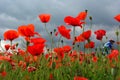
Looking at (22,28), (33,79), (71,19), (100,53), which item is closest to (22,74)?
(33,79)

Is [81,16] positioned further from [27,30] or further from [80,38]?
[27,30]

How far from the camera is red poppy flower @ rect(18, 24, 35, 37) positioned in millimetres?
3761

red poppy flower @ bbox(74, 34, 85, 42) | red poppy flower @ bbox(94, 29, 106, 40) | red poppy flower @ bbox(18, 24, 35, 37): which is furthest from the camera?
red poppy flower @ bbox(94, 29, 106, 40)

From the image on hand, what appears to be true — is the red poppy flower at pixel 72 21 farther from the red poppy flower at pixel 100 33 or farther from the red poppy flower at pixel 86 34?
the red poppy flower at pixel 100 33

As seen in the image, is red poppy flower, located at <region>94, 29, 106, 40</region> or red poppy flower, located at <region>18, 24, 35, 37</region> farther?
red poppy flower, located at <region>94, 29, 106, 40</region>

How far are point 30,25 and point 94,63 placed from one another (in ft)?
4.79

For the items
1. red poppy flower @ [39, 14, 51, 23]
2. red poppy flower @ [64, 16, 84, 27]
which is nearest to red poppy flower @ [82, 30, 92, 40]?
red poppy flower @ [64, 16, 84, 27]

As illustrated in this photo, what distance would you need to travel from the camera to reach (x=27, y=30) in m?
3.78

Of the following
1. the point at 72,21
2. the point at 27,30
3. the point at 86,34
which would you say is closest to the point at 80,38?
the point at 86,34

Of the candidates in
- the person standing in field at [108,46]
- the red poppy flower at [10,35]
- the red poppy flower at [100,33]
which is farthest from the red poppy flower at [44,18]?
the person standing in field at [108,46]

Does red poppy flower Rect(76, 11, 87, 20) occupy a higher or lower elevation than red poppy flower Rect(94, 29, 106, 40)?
higher

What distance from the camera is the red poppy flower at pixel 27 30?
12.3ft

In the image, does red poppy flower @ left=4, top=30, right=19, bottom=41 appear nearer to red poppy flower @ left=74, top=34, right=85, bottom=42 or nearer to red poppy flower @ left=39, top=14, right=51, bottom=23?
red poppy flower @ left=39, top=14, right=51, bottom=23

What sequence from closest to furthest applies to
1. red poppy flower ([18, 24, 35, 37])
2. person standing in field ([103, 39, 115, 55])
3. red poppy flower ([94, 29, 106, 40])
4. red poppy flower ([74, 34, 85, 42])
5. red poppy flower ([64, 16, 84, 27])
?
red poppy flower ([18, 24, 35, 37]) < red poppy flower ([64, 16, 84, 27]) < red poppy flower ([74, 34, 85, 42]) < red poppy flower ([94, 29, 106, 40]) < person standing in field ([103, 39, 115, 55])
